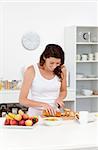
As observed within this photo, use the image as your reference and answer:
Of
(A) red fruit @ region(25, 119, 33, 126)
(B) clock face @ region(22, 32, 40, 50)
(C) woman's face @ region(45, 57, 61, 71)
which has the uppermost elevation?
(B) clock face @ region(22, 32, 40, 50)

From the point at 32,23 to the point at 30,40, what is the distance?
280mm

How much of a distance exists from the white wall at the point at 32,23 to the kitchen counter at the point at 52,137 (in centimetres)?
271

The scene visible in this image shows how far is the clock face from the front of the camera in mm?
5254

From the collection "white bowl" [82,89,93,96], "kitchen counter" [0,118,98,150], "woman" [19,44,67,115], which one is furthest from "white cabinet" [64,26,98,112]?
"kitchen counter" [0,118,98,150]

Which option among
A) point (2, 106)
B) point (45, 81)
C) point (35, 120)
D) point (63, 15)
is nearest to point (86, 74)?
point (63, 15)

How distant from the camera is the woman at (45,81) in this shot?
3018mm

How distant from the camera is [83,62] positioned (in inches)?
219

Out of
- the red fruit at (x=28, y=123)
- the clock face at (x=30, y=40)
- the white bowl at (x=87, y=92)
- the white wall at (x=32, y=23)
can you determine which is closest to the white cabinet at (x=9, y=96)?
the white wall at (x=32, y=23)

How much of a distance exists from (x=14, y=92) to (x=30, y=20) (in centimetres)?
124

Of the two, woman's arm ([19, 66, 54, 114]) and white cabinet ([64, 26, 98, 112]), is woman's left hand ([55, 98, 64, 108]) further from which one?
white cabinet ([64, 26, 98, 112])

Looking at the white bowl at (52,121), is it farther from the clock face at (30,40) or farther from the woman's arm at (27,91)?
the clock face at (30,40)

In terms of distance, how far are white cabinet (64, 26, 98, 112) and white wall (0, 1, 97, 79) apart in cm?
19

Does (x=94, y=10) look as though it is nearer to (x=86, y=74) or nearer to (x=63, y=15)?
(x=63, y=15)

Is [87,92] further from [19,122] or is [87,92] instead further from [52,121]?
[19,122]
